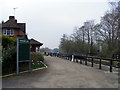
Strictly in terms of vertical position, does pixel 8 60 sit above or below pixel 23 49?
below

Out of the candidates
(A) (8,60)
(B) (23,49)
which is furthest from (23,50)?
(A) (8,60)

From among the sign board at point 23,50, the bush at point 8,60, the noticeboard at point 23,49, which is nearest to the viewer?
the bush at point 8,60

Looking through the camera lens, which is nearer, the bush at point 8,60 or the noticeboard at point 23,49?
the bush at point 8,60

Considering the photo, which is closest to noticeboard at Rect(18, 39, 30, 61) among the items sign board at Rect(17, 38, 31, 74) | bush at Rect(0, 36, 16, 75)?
sign board at Rect(17, 38, 31, 74)

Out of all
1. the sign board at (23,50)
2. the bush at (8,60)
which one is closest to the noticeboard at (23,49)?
the sign board at (23,50)

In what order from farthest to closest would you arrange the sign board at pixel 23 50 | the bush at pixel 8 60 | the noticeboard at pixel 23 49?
the noticeboard at pixel 23 49 < the sign board at pixel 23 50 < the bush at pixel 8 60

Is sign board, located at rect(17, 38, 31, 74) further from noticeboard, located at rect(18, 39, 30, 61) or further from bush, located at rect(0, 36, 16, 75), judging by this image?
bush, located at rect(0, 36, 16, 75)

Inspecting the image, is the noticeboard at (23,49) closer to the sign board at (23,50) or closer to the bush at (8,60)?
the sign board at (23,50)

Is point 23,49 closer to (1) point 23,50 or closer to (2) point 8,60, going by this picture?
(1) point 23,50

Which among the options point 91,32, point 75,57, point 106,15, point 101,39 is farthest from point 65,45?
point 75,57

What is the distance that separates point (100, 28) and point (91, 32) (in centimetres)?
1044

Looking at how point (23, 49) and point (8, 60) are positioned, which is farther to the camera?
point (23, 49)

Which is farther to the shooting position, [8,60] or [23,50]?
[23,50]

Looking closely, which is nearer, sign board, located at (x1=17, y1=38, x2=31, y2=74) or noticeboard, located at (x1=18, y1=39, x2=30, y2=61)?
sign board, located at (x1=17, y1=38, x2=31, y2=74)
